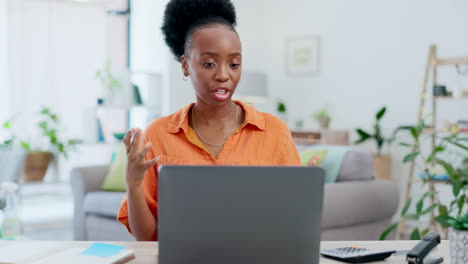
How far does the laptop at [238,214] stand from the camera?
830 mm

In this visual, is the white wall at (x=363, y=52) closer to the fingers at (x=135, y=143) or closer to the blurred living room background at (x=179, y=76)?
the blurred living room background at (x=179, y=76)

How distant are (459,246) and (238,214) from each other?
50 centimetres

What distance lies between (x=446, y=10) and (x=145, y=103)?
3079mm

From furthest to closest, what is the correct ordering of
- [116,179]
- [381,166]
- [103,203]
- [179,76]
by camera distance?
[179,76] → [381,166] → [116,179] → [103,203]

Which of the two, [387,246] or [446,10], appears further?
[446,10]

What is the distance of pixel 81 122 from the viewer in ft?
18.0

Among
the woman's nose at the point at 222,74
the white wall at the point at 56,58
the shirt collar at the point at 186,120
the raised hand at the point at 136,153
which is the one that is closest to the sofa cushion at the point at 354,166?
the shirt collar at the point at 186,120

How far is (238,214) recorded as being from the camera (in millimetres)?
840

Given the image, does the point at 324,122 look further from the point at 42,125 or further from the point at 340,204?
the point at 42,125

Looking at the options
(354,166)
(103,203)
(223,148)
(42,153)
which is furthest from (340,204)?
(42,153)

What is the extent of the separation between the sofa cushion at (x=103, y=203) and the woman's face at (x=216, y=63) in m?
2.16

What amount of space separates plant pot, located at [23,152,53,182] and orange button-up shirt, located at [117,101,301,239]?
321cm

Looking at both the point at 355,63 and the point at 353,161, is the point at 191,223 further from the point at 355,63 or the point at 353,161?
the point at 355,63

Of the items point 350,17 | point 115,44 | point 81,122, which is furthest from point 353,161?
point 115,44
